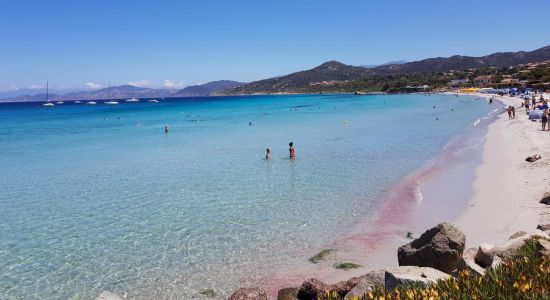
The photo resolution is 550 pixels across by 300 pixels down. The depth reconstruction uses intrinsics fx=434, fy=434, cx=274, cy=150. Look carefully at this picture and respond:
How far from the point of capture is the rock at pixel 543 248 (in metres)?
6.48

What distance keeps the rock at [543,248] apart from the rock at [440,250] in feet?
4.54

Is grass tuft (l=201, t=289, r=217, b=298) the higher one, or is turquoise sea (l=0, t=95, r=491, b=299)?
turquoise sea (l=0, t=95, r=491, b=299)

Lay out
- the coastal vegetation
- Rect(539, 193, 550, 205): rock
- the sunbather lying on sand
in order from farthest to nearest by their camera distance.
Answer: the sunbather lying on sand → Rect(539, 193, 550, 205): rock → the coastal vegetation

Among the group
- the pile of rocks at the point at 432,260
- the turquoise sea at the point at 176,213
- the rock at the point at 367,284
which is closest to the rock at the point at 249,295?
the pile of rocks at the point at 432,260

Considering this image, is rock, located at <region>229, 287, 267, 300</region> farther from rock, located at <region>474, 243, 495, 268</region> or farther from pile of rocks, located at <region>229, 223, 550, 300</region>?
rock, located at <region>474, 243, 495, 268</region>

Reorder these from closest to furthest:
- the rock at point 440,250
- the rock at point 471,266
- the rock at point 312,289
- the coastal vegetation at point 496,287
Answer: the coastal vegetation at point 496,287
the rock at point 471,266
the rock at point 312,289
the rock at point 440,250

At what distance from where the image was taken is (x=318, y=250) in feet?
38.0

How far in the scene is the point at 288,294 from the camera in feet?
28.0

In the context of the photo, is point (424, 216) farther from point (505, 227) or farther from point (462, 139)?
point (462, 139)

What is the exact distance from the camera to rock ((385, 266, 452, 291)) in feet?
18.5

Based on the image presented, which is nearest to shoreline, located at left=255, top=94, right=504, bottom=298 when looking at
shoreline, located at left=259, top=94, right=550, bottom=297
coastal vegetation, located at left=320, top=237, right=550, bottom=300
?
shoreline, located at left=259, top=94, right=550, bottom=297

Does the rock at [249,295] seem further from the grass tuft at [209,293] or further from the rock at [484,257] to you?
the rock at [484,257]

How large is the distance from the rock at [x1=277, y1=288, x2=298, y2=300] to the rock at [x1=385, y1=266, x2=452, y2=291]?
273 centimetres

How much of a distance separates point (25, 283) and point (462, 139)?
105 feet
